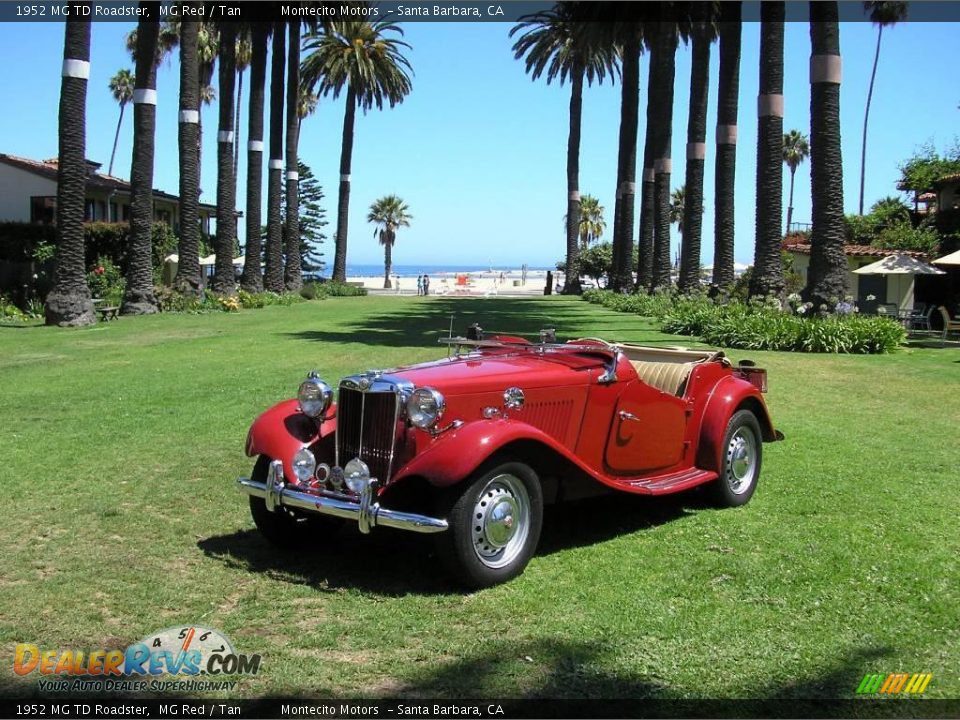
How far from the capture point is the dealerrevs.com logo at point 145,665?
394 cm

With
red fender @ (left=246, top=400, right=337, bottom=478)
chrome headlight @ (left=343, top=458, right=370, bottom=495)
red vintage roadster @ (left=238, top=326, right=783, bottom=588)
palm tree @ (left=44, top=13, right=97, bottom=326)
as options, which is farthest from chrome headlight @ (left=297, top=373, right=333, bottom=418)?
palm tree @ (left=44, top=13, right=97, bottom=326)

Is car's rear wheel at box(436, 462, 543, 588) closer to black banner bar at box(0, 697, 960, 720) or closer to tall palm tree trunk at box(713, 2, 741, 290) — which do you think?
black banner bar at box(0, 697, 960, 720)

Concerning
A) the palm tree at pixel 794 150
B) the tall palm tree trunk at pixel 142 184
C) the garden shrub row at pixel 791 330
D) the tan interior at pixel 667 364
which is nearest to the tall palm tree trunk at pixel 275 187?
the tall palm tree trunk at pixel 142 184

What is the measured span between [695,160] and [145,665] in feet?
93.7

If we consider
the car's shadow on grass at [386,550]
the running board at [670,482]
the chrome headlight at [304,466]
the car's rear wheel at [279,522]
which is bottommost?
the car's shadow on grass at [386,550]

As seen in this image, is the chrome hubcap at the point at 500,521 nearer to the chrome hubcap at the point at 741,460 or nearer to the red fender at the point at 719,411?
the red fender at the point at 719,411

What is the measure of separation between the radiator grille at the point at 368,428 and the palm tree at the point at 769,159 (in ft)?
58.0

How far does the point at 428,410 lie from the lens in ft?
16.7

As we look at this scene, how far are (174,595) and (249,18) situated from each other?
35326 millimetres

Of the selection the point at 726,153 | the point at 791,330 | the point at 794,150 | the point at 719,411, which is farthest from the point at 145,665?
the point at 794,150

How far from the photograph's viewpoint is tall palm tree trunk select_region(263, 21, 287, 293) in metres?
38.5

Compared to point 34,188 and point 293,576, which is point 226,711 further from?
point 34,188

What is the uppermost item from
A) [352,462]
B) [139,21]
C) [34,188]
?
[139,21]

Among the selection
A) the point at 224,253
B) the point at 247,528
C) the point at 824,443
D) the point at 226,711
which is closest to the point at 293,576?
the point at 247,528
